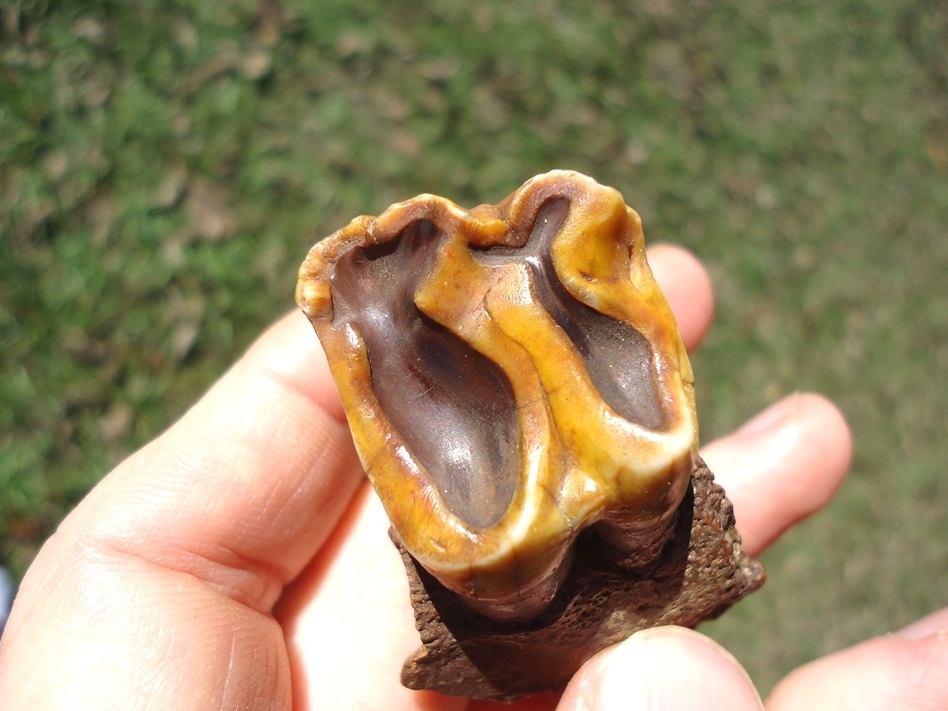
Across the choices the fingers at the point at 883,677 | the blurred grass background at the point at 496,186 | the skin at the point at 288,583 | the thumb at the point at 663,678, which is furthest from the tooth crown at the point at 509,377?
the blurred grass background at the point at 496,186

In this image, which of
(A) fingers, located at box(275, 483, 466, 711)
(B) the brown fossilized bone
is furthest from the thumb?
(A) fingers, located at box(275, 483, 466, 711)

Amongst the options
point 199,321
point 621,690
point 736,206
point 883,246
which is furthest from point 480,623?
point 883,246

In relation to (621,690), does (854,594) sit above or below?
below

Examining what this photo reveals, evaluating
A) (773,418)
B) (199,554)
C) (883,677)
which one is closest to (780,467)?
(773,418)

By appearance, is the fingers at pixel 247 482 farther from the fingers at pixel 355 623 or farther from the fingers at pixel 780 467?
the fingers at pixel 780 467

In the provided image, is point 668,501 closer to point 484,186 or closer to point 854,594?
point 484,186

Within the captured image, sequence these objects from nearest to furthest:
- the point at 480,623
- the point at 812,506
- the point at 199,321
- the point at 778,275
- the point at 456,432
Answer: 1. the point at 456,432
2. the point at 480,623
3. the point at 812,506
4. the point at 199,321
5. the point at 778,275
